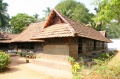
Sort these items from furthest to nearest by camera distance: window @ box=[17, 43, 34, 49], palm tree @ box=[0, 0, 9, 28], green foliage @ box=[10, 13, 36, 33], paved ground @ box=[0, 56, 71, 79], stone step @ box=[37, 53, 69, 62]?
green foliage @ box=[10, 13, 36, 33] < palm tree @ box=[0, 0, 9, 28] < window @ box=[17, 43, 34, 49] < stone step @ box=[37, 53, 69, 62] < paved ground @ box=[0, 56, 71, 79]

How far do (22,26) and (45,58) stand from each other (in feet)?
101

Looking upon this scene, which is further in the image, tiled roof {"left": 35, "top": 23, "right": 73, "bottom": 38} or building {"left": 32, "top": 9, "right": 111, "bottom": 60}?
building {"left": 32, "top": 9, "right": 111, "bottom": 60}

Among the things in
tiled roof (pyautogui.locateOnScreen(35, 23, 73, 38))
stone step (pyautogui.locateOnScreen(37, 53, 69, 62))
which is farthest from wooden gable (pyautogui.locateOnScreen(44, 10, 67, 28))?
stone step (pyautogui.locateOnScreen(37, 53, 69, 62))

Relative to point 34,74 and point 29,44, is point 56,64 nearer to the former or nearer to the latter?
point 34,74

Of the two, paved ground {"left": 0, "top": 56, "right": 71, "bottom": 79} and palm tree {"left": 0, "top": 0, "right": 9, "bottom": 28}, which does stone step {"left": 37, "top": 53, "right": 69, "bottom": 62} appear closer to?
paved ground {"left": 0, "top": 56, "right": 71, "bottom": 79}

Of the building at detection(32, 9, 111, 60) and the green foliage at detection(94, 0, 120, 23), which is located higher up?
the green foliage at detection(94, 0, 120, 23)

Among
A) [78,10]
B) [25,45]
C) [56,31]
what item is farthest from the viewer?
[78,10]

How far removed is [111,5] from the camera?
1169 centimetres

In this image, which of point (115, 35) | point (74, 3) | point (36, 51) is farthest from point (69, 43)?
point (115, 35)

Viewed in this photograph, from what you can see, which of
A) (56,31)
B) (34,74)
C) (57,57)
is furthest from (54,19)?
(34,74)

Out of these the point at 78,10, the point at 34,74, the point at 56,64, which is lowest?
the point at 34,74

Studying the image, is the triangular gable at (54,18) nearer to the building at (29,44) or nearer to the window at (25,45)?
the building at (29,44)

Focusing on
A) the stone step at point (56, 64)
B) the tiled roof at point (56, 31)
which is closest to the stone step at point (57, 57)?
the stone step at point (56, 64)

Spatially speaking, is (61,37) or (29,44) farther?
(29,44)
